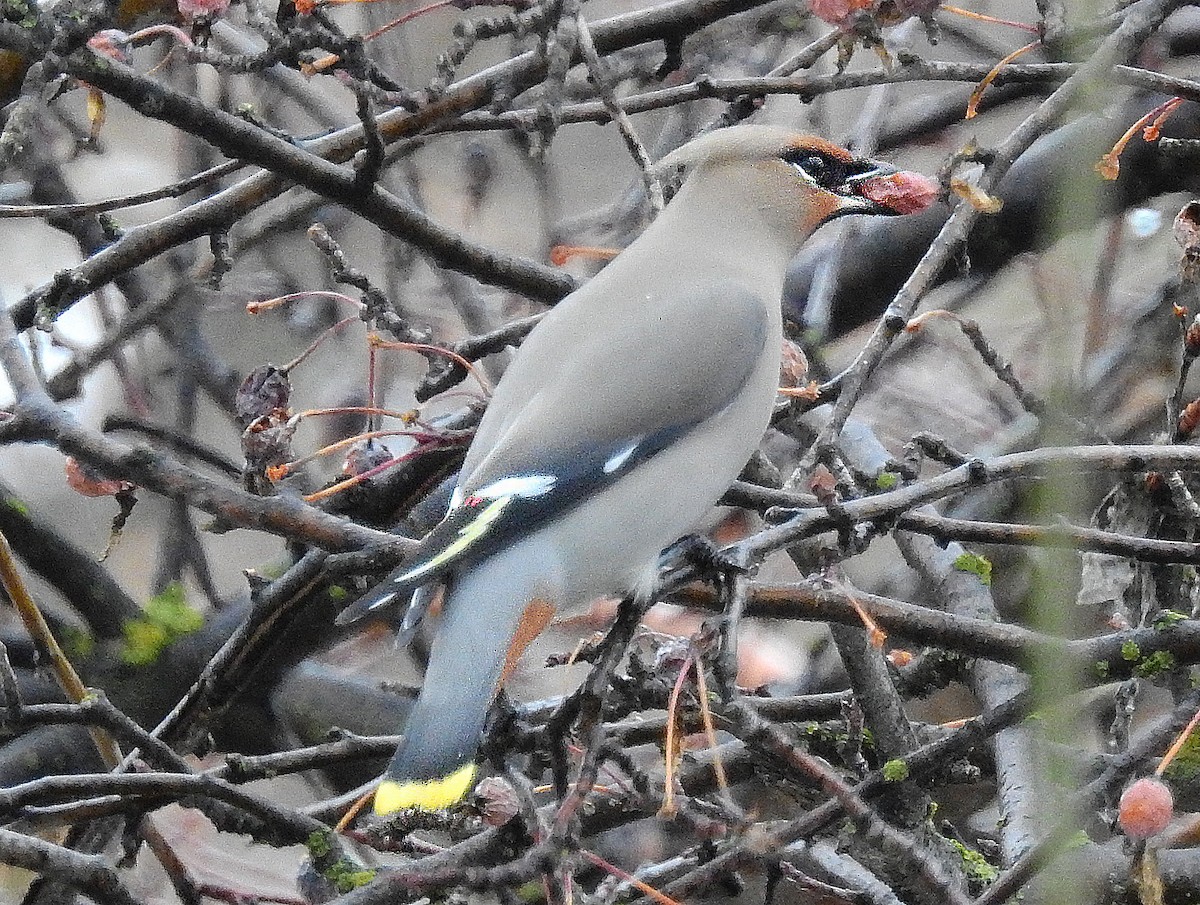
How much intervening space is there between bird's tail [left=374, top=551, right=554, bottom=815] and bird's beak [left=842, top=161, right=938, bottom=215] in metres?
0.81

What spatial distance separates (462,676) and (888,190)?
1.02m

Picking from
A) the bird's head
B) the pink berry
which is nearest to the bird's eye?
the bird's head

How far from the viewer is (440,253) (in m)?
2.32

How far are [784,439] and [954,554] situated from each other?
113 cm

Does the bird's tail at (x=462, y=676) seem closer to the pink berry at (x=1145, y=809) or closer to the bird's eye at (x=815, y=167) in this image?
the pink berry at (x=1145, y=809)

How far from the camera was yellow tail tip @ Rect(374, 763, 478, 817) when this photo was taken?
5.38 ft

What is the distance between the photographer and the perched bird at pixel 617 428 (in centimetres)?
180

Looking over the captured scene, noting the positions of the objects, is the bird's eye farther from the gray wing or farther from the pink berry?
the pink berry

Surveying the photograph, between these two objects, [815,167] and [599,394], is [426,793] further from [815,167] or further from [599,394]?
[815,167]

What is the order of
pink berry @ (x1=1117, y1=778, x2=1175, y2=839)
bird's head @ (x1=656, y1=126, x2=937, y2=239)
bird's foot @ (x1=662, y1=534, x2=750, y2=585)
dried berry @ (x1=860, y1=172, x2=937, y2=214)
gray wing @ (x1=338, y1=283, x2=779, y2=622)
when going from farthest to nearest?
bird's head @ (x1=656, y1=126, x2=937, y2=239)
dried berry @ (x1=860, y1=172, x2=937, y2=214)
gray wing @ (x1=338, y1=283, x2=779, y2=622)
bird's foot @ (x1=662, y1=534, x2=750, y2=585)
pink berry @ (x1=1117, y1=778, x2=1175, y2=839)

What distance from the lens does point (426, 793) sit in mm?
1652

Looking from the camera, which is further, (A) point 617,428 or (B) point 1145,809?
(A) point 617,428

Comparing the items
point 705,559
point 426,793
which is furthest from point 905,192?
point 426,793

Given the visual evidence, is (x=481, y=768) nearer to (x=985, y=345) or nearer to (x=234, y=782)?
(x=234, y=782)
